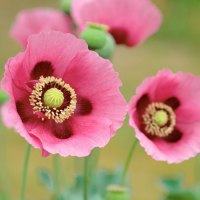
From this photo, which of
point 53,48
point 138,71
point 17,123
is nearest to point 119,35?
point 53,48

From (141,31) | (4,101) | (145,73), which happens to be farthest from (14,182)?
(4,101)

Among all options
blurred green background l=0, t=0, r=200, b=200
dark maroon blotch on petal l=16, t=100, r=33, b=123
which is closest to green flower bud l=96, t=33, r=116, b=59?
dark maroon blotch on petal l=16, t=100, r=33, b=123

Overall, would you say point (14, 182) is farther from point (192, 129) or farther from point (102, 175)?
point (192, 129)

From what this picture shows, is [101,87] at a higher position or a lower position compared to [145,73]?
higher

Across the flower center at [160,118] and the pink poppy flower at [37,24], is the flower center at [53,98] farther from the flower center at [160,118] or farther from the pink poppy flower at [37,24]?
the pink poppy flower at [37,24]

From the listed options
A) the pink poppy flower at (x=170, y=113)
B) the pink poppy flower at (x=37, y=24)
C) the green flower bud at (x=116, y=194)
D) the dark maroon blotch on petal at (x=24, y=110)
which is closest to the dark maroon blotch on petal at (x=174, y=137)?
the pink poppy flower at (x=170, y=113)

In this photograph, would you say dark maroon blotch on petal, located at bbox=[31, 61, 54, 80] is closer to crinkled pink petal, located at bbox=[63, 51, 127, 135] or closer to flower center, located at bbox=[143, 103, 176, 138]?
crinkled pink petal, located at bbox=[63, 51, 127, 135]

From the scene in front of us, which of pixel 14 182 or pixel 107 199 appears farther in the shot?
pixel 14 182
